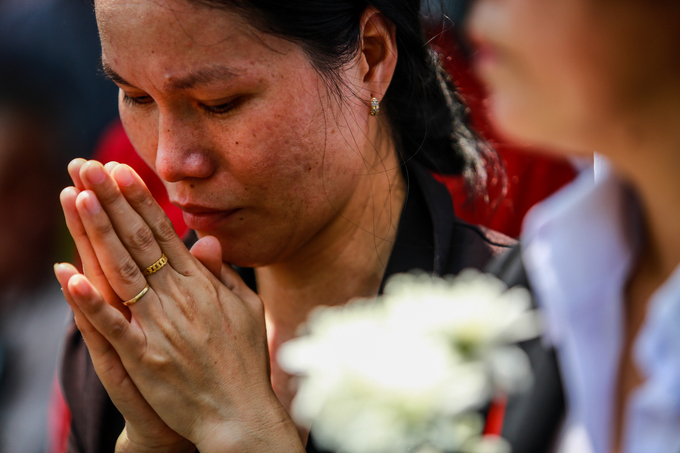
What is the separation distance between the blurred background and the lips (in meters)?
0.89

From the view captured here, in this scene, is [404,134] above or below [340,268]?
above

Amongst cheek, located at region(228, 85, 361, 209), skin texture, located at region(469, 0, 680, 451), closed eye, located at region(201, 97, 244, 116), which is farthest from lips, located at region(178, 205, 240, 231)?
skin texture, located at region(469, 0, 680, 451)

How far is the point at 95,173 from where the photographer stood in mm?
1126

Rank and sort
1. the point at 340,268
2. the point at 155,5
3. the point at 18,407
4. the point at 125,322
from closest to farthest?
the point at 155,5
the point at 125,322
the point at 340,268
the point at 18,407

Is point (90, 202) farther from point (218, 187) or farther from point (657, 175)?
point (657, 175)

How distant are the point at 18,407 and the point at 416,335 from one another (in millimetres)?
2379

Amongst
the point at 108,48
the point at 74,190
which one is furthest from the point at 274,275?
the point at 108,48

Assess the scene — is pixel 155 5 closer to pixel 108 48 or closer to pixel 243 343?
pixel 108 48

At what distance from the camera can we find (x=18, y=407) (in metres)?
2.50

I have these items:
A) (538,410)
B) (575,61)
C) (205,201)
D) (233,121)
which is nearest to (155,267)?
(205,201)

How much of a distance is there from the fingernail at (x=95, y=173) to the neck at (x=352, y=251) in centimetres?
52

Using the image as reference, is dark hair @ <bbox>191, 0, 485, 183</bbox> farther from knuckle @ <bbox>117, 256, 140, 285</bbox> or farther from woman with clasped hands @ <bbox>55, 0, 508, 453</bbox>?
knuckle @ <bbox>117, 256, 140, 285</bbox>

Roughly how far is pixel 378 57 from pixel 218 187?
0.47 meters

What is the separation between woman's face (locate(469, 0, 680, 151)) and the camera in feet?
1.67
